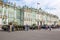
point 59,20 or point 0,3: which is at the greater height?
point 0,3

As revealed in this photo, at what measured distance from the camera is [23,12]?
76750mm

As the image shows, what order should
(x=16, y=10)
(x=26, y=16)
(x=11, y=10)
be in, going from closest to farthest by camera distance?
(x=11, y=10) < (x=16, y=10) < (x=26, y=16)

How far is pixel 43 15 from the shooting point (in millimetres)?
97375

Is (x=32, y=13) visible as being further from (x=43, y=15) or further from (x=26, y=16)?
(x=43, y=15)

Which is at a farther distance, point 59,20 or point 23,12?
point 59,20

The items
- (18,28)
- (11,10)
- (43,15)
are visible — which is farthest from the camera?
(43,15)

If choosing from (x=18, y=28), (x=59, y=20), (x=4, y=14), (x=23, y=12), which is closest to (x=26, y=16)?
(x=23, y=12)

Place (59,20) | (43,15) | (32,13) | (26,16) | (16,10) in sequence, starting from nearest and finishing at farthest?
(16,10) → (26,16) → (32,13) → (43,15) → (59,20)

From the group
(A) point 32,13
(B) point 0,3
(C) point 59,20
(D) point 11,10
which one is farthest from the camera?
(C) point 59,20

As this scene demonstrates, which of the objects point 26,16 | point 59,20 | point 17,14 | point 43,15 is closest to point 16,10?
point 17,14

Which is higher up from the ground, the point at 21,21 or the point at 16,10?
the point at 16,10

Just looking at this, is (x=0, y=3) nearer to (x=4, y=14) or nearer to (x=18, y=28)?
(x=4, y=14)

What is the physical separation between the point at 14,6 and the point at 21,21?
350 inches

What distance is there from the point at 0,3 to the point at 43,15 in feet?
132
